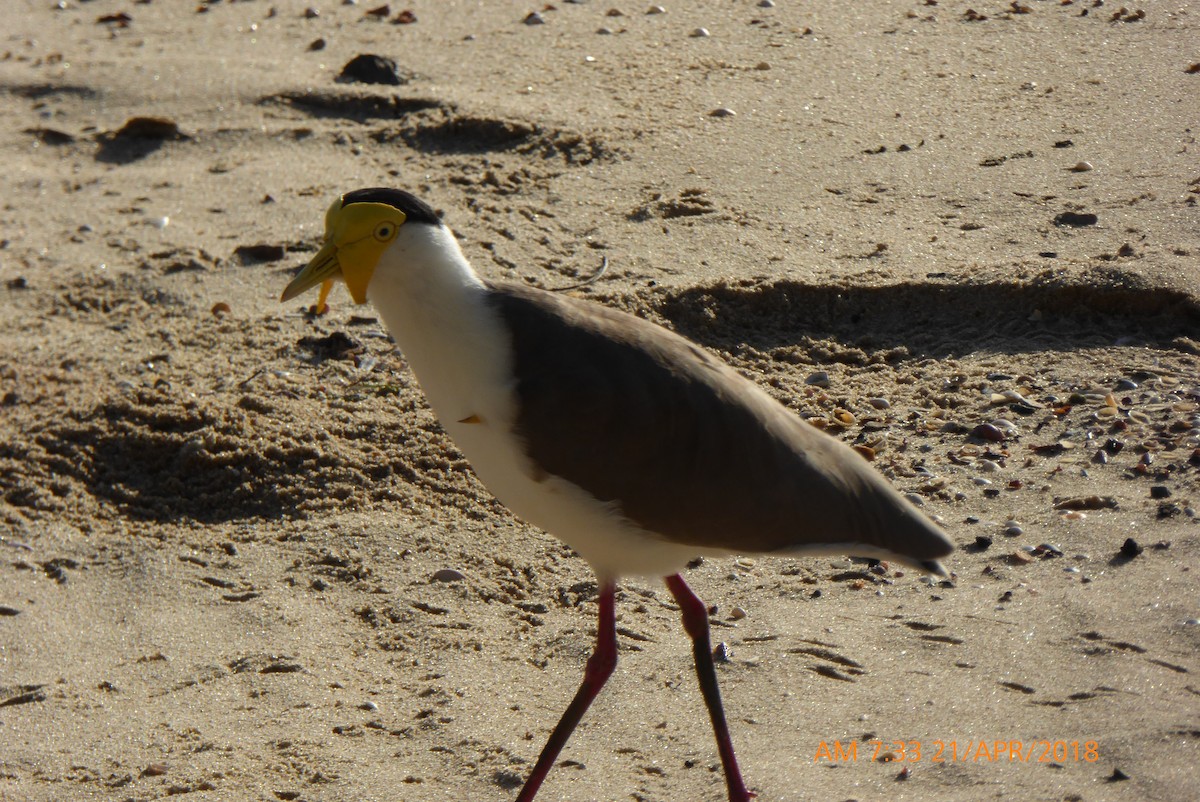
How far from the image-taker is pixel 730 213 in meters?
6.64

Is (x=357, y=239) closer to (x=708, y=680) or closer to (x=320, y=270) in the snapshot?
(x=320, y=270)

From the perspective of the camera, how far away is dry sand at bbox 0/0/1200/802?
391cm

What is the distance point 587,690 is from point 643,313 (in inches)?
94.4

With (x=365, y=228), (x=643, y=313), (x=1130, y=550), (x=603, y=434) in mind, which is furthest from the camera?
(x=643, y=313)

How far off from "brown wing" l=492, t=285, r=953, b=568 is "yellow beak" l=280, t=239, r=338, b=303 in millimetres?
482

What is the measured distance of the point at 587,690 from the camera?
3.79 m

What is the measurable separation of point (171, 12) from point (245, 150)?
2.92 m

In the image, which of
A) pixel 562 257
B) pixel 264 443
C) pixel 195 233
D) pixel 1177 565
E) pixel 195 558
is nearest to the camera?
pixel 1177 565

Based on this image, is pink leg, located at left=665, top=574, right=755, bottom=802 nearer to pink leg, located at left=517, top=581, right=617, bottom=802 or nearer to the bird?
the bird

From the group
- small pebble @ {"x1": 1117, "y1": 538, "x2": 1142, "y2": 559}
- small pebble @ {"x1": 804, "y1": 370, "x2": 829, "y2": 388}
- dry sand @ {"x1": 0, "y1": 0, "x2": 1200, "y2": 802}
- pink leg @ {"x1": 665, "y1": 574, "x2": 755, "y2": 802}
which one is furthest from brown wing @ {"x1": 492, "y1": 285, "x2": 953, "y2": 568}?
small pebble @ {"x1": 804, "y1": 370, "x2": 829, "y2": 388}

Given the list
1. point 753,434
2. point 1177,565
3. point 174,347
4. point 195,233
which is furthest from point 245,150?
point 1177,565

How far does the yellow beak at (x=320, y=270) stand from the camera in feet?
12.5

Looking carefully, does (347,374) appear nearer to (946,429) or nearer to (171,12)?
(946,429)

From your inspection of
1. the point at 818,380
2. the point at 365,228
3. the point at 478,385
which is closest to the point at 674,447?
the point at 478,385
